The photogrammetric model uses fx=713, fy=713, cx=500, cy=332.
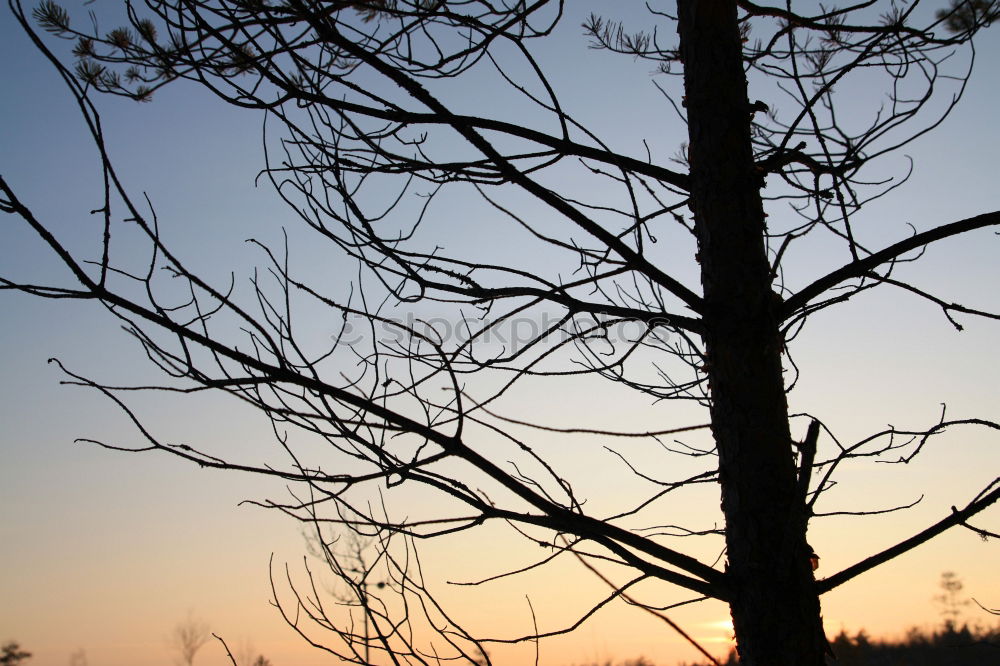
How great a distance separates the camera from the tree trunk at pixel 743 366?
5.91 ft

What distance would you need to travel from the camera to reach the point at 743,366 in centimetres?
202

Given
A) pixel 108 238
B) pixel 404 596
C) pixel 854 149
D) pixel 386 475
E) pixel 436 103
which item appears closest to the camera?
pixel 108 238

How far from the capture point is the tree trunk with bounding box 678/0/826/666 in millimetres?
1801

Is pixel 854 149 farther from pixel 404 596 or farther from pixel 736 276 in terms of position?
pixel 404 596

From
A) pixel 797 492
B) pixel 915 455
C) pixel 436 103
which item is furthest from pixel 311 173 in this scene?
pixel 915 455

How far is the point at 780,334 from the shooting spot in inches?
83.5

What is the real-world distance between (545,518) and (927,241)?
1.25m

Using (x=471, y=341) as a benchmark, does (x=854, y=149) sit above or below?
above

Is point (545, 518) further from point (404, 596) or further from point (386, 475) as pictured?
point (404, 596)

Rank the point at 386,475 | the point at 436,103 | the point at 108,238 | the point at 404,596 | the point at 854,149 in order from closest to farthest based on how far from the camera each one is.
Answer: the point at 108,238 < the point at 386,475 < the point at 436,103 < the point at 404,596 < the point at 854,149

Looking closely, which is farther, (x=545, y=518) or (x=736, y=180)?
(x=736, y=180)

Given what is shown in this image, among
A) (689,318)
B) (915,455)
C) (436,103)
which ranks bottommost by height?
(915,455)

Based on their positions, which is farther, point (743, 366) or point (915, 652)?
point (915, 652)

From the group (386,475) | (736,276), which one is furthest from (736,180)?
(386,475)
